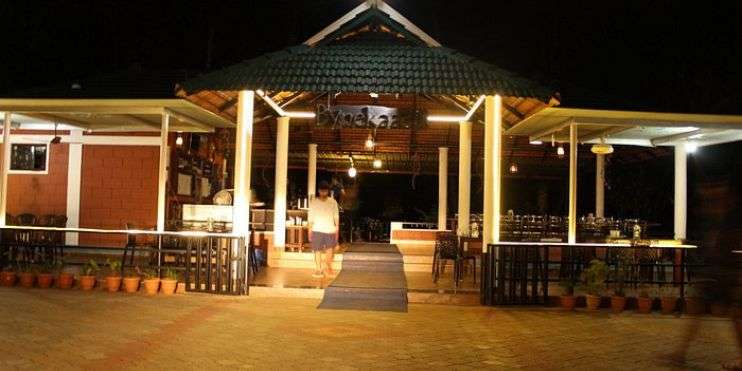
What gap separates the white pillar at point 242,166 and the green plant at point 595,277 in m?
5.38

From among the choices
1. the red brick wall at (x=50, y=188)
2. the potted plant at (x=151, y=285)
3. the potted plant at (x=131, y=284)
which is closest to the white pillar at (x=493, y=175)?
the potted plant at (x=151, y=285)

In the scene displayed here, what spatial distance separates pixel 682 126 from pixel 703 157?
5535mm

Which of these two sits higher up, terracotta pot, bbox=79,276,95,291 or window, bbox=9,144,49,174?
window, bbox=9,144,49,174

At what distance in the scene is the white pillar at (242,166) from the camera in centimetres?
1054

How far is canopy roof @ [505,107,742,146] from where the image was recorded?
36.5 feet

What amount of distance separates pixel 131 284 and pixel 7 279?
Result: 7.21 ft

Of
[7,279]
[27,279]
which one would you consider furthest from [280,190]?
[7,279]

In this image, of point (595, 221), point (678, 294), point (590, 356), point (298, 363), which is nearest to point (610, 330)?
point (590, 356)

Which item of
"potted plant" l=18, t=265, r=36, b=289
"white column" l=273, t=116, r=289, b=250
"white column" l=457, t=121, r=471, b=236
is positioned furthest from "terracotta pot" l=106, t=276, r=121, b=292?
"white column" l=457, t=121, r=471, b=236

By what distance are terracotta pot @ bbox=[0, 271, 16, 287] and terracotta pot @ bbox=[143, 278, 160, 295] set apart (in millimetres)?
2398

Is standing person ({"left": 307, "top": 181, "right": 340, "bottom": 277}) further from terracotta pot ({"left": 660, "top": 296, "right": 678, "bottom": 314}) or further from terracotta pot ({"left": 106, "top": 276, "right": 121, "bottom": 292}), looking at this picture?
terracotta pot ({"left": 660, "top": 296, "right": 678, "bottom": 314})

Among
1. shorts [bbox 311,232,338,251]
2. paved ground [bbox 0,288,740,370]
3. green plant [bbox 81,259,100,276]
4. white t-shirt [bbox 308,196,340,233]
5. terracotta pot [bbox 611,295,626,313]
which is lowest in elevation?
paved ground [bbox 0,288,740,370]

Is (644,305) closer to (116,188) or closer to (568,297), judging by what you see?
(568,297)

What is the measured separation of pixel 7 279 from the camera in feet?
36.0
